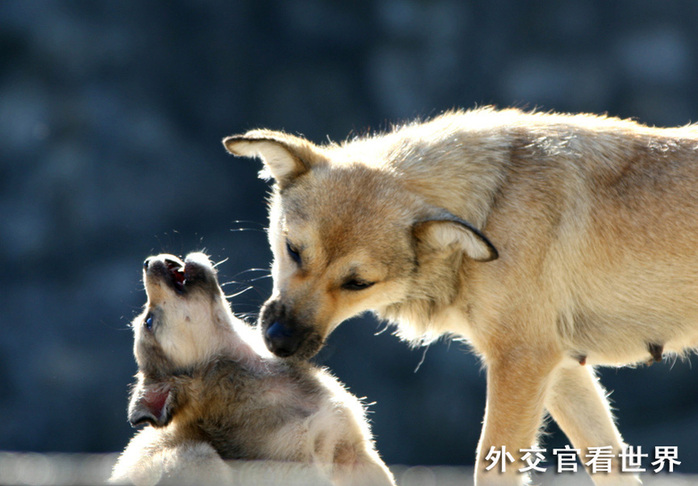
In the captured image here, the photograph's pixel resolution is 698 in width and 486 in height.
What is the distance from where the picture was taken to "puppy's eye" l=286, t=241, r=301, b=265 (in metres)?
4.90

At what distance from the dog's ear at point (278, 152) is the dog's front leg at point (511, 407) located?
1513 mm

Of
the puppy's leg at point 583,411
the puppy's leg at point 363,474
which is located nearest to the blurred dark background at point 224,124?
the puppy's leg at point 583,411

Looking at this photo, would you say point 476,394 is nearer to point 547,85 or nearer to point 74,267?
point 547,85

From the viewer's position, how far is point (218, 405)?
5.57 meters

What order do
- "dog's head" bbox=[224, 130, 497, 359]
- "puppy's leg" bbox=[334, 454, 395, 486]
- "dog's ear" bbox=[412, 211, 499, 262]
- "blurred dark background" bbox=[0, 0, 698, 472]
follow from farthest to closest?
"blurred dark background" bbox=[0, 0, 698, 472] < "puppy's leg" bbox=[334, 454, 395, 486] < "dog's head" bbox=[224, 130, 497, 359] < "dog's ear" bbox=[412, 211, 499, 262]

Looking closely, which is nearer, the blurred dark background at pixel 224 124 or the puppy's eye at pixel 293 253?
the puppy's eye at pixel 293 253

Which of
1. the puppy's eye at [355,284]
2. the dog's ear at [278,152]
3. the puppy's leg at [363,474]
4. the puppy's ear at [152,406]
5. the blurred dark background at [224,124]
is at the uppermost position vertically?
the blurred dark background at [224,124]

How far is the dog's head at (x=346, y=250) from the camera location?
4758mm

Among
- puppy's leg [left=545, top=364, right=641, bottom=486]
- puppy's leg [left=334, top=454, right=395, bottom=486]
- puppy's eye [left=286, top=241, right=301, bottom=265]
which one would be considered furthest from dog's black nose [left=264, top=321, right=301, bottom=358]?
puppy's leg [left=545, top=364, right=641, bottom=486]

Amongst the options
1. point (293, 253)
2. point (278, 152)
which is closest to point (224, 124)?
point (278, 152)

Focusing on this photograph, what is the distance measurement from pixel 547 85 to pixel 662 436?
5.80 metres

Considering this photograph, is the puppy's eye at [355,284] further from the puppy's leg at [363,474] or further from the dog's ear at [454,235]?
the puppy's leg at [363,474]

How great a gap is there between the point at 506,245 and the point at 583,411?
59.3 inches

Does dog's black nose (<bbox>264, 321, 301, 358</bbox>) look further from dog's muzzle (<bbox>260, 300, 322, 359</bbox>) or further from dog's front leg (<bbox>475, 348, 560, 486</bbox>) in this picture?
dog's front leg (<bbox>475, 348, 560, 486</bbox>)
